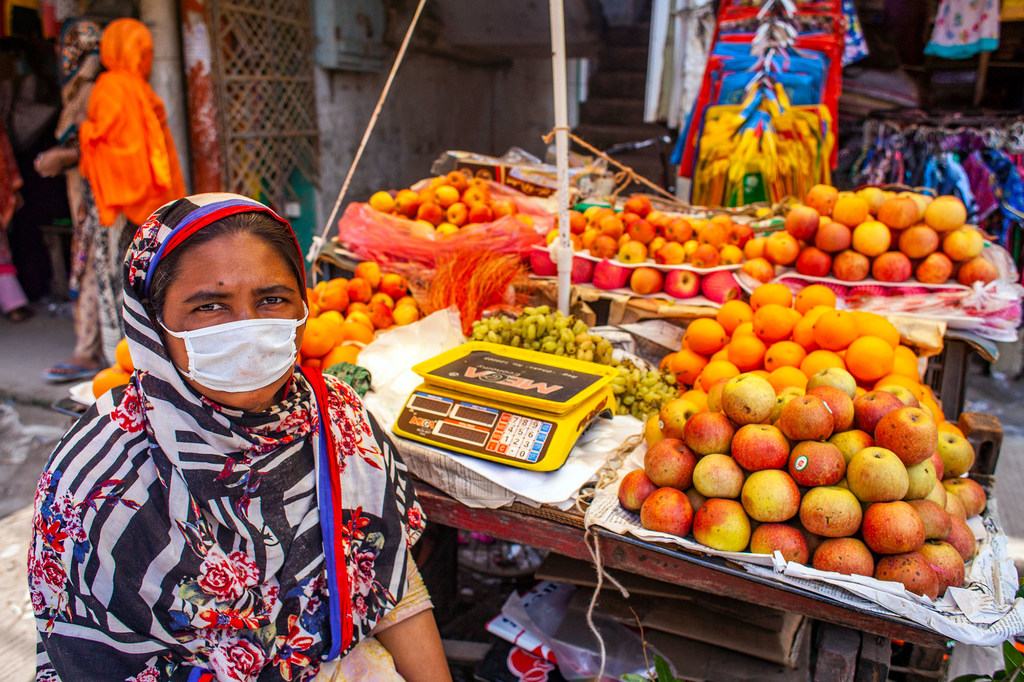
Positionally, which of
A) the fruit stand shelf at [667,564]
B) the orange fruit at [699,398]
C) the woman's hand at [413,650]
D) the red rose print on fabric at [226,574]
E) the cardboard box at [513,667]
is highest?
the orange fruit at [699,398]

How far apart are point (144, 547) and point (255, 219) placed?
0.66 metres

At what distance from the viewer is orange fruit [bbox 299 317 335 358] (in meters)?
Answer: 2.30

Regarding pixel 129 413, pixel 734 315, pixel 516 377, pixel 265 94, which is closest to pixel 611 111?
pixel 265 94

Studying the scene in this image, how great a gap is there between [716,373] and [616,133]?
603cm

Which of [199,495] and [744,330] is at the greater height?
[744,330]

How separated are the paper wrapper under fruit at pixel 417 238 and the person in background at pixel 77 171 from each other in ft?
7.88

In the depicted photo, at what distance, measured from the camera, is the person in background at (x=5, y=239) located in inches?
234

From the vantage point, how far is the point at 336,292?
2.80 metres

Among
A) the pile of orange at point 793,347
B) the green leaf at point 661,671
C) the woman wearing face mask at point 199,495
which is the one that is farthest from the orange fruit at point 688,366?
the woman wearing face mask at point 199,495

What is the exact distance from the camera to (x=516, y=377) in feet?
6.16

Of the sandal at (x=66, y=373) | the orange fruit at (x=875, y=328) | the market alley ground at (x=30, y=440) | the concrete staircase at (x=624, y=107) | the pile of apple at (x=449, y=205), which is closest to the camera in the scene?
the orange fruit at (x=875, y=328)

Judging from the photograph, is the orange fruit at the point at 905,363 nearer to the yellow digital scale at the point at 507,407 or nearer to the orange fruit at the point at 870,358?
the orange fruit at the point at 870,358

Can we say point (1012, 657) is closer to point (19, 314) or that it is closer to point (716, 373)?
point (716, 373)

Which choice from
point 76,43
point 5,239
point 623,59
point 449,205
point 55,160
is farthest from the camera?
point 623,59
